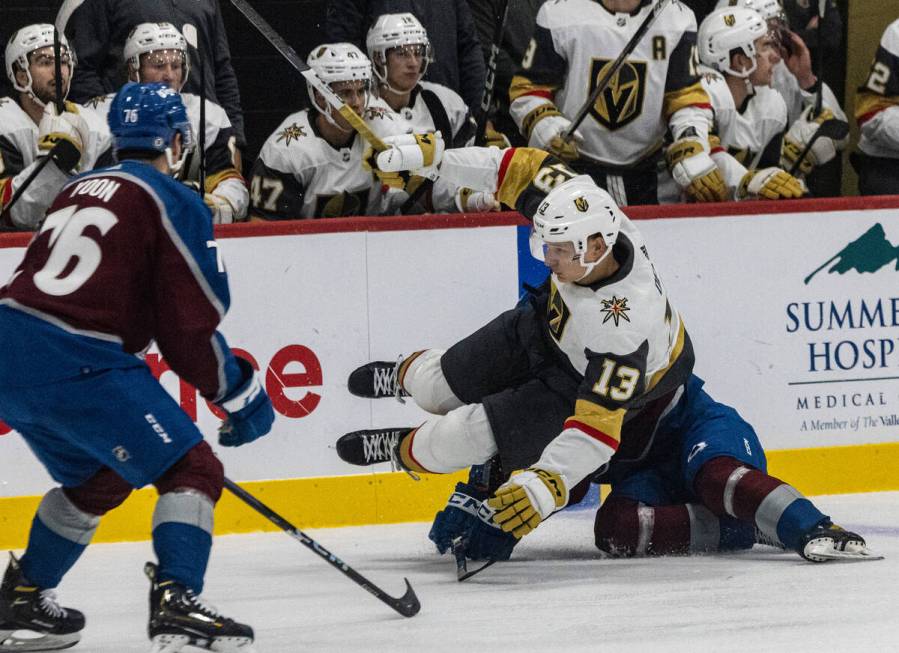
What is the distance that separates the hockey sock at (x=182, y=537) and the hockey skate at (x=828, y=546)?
5.68 feet

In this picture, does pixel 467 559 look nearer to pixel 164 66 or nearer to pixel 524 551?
pixel 524 551

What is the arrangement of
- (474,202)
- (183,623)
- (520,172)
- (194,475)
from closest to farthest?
1. (183,623)
2. (194,475)
3. (520,172)
4. (474,202)

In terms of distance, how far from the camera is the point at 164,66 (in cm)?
537

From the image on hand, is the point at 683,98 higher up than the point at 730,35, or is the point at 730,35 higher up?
the point at 730,35

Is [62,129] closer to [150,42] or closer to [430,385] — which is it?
[150,42]

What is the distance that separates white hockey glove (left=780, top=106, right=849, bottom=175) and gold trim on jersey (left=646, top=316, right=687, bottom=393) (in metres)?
1.62

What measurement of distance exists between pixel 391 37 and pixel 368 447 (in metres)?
1.48

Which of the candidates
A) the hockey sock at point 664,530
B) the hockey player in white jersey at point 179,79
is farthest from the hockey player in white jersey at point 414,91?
the hockey sock at point 664,530

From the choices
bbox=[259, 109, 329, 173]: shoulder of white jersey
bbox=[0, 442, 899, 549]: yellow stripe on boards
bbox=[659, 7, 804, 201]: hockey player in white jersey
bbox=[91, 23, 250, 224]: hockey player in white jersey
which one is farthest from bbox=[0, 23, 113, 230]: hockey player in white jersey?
bbox=[659, 7, 804, 201]: hockey player in white jersey

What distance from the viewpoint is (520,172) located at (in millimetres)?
4574

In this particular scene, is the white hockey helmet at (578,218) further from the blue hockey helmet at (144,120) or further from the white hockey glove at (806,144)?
the white hockey glove at (806,144)

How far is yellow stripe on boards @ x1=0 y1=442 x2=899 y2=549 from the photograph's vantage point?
16.1 feet

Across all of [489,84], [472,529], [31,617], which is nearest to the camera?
[31,617]

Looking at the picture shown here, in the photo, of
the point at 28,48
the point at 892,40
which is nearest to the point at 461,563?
the point at 28,48
